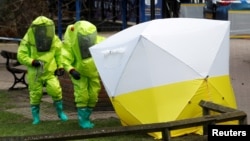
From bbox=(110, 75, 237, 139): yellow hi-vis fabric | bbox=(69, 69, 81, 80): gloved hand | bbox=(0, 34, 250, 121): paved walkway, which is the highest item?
bbox=(69, 69, 81, 80): gloved hand

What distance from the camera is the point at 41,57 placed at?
9227mm

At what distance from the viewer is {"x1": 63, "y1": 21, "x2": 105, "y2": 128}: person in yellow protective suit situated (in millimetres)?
8547

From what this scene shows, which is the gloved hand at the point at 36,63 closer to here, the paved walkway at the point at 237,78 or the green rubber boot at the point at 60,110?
the green rubber boot at the point at 60,110

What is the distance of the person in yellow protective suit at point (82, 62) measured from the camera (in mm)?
8547

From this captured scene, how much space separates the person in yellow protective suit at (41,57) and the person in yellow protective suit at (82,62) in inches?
19.3

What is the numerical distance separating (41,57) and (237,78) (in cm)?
651

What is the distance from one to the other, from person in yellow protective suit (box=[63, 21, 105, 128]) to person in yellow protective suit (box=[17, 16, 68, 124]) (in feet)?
1.61

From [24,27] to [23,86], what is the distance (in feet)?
18.5

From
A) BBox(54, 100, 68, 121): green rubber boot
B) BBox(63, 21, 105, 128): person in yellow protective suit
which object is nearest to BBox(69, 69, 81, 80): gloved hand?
BBox(63, 21, 105, 128): person in yellow protective suit

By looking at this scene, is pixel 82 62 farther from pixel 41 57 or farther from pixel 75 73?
pixel 41 57

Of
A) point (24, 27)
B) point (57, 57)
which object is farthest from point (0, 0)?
point (57, 57)

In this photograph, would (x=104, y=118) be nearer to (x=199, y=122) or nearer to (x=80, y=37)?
(x=80, y=37)

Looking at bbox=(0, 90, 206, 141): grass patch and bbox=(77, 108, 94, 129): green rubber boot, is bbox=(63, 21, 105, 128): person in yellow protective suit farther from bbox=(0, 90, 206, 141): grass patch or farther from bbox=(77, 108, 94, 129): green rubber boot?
bbox=(0, 90, 206, 141): grass patch

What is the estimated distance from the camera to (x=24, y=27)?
1945 centimetres
